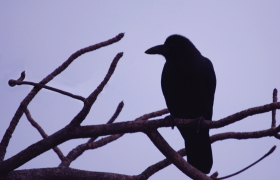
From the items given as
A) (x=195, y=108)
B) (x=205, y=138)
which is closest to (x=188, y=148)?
(x=205, y=138)

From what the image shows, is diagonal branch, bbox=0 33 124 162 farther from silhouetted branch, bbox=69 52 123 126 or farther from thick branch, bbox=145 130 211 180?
thick branch, bbox=145 130 211 180

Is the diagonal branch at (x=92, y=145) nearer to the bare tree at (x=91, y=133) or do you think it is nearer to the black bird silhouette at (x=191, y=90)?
the bare tree at (x=91, y=133)

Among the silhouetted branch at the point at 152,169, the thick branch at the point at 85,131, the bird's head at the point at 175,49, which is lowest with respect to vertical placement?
the silhouetted branch at the point at 152,169

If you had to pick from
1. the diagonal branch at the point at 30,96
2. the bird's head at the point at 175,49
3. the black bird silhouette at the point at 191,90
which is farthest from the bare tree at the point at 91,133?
the bird's head at the point at 175,49

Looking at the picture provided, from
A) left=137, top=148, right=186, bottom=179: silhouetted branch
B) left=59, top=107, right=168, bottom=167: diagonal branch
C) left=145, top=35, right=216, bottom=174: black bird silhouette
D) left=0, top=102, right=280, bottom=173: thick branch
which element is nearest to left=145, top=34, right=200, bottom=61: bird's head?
left=145, top=35, right=216, bottom=174: black bird silhouette

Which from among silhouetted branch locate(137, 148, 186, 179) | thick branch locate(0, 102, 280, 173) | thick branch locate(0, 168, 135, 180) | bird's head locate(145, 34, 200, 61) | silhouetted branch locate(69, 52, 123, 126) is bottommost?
silhouetted branch locate(137, 148, 186, 179)

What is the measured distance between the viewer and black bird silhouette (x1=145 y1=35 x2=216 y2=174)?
140 inches

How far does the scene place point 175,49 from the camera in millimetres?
3982

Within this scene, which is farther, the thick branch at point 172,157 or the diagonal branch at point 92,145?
the diagonal branch at point 92,145

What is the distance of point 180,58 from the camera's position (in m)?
3.88

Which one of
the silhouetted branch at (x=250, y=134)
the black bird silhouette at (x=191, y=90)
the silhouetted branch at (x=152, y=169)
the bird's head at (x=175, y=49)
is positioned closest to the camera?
the silhouetted branch at (x=250, y=134)

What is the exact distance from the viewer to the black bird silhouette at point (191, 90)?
3561 millimetres

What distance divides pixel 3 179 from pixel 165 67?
241cm

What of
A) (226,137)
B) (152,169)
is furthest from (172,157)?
(226,137)
